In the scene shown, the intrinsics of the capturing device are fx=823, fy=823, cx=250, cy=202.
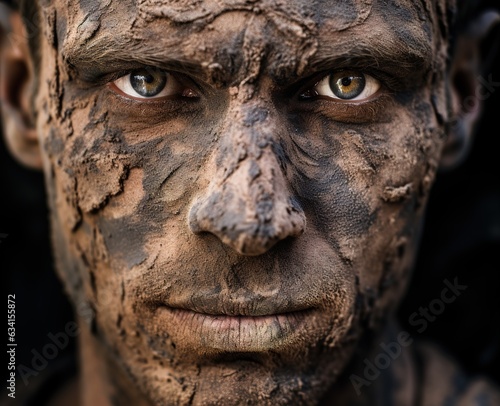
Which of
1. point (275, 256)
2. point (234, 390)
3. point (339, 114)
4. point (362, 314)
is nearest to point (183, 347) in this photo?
point (234, 390)

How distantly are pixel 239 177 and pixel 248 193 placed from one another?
4 centimetres

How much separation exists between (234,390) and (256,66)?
0.58 metres

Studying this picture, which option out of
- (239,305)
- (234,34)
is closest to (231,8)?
(234,34)

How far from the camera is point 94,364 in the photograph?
184 centimetres

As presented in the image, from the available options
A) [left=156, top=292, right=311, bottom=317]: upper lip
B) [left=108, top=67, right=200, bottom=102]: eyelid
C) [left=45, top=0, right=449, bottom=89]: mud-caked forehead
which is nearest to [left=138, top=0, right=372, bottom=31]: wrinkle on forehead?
[left=45, top=0, right=449, bottom=89]: mud-caked forehead

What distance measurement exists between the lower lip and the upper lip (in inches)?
0.5

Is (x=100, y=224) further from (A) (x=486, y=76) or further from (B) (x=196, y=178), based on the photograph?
(A) (x=486, y=76)

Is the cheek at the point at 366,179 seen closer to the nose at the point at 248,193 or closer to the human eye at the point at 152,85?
the nose at the point at 248,193

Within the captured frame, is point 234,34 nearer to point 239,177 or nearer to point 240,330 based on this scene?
point 239,177

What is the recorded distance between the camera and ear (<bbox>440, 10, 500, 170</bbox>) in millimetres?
1887

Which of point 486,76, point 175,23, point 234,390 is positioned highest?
point 486,76

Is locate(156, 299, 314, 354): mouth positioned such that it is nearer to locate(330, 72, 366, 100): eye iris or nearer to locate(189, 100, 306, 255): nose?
locate(189, 100, 306, 255): nose

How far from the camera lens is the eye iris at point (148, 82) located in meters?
1.51

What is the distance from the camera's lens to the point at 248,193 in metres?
1.35
